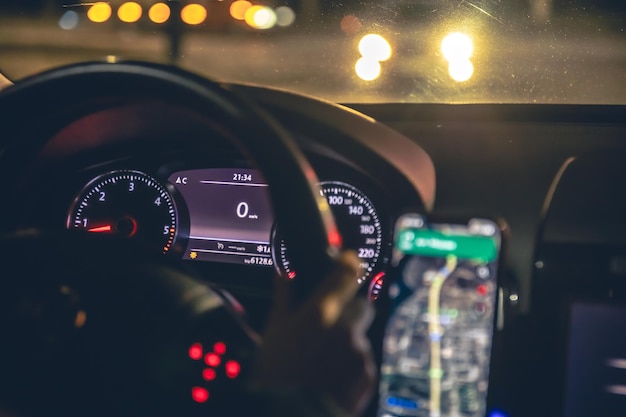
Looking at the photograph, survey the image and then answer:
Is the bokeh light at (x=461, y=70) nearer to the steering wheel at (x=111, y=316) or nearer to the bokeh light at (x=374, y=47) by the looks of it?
the bokeh light at (x=374, y=47)

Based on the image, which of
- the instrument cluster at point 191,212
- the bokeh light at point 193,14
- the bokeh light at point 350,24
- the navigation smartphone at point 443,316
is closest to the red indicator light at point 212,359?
the navigation smartphone at point 443,316

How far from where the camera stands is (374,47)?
1960mm

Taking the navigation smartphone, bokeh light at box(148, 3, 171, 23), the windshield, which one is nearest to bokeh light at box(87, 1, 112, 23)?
the windshield

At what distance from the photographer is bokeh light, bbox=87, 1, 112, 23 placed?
2.19 metres

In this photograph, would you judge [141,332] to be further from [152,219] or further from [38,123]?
[152,219]

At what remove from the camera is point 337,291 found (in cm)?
85

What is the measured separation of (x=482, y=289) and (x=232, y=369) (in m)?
0.56

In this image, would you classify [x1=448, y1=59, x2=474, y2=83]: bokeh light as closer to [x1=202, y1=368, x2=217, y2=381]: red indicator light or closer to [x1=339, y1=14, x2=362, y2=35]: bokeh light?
[x1=339, y1=14, x2=362, y2=35]: bokeh light

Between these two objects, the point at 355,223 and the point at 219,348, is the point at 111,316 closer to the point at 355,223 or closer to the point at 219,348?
the point at 219,348

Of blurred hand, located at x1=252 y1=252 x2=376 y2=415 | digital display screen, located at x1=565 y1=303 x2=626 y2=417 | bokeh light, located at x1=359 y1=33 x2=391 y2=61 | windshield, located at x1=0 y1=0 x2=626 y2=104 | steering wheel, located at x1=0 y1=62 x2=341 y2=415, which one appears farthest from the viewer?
bokeh light, located at x1=359 y1=33 x2=391 y2=61

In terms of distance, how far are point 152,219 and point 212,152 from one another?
21 cm

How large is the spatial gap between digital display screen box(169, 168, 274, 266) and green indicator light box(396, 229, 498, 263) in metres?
0.64

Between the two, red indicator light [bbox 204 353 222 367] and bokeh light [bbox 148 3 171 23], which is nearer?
red indicator light [bbox 204 353 222 367]

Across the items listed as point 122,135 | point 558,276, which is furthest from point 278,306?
point 122,135
